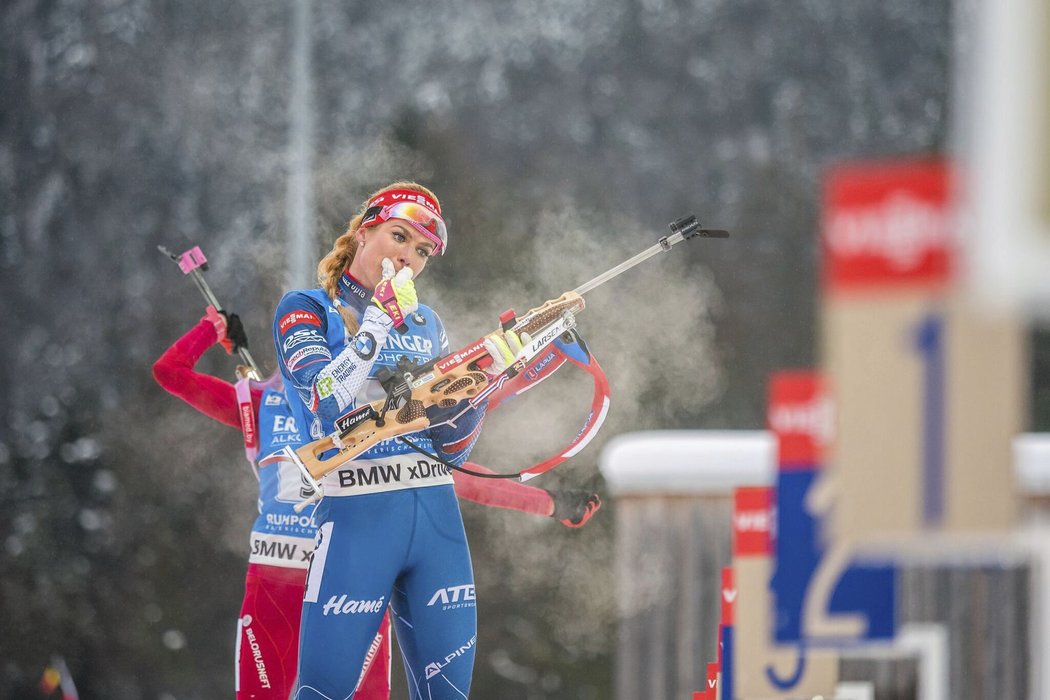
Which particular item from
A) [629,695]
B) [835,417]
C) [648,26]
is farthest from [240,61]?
[835,417]

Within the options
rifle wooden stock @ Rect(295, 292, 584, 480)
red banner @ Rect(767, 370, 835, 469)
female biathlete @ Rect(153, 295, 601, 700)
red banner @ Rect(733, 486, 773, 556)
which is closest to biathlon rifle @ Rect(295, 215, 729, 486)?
rifle wooden stock @ Rect(295, 292, 584, 480)

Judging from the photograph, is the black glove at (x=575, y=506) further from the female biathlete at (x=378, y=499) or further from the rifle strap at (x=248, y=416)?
the rifle strap at (x=248, y=416)

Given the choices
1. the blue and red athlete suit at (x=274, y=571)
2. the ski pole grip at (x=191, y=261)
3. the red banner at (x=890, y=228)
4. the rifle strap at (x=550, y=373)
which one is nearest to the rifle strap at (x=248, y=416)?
the blue and red athlete suit at (x=274, y=571)

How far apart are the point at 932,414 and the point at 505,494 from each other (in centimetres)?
209

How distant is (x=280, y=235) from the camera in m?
7.90

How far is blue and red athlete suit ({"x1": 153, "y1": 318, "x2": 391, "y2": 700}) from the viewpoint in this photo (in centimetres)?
341

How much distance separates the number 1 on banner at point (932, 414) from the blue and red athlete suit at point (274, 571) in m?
2.09

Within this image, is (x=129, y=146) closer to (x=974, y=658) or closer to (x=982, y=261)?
(x=974, y=658)

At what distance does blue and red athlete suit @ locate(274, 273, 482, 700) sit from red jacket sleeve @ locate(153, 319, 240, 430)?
0.73 metres

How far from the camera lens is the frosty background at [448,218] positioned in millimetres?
7684

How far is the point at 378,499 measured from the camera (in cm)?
295

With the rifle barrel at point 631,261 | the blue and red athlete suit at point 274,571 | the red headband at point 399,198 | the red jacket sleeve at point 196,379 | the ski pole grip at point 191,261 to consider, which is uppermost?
the red headband at point 399,198

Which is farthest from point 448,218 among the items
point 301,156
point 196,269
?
point 196,269

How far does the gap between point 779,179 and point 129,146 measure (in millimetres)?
4034
